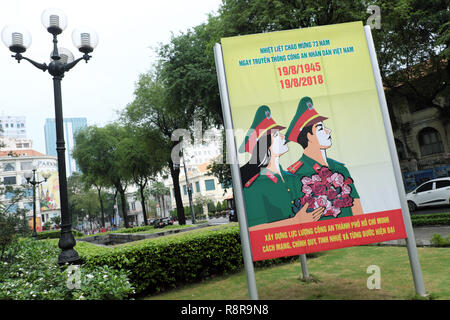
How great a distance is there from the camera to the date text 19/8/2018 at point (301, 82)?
198 inches

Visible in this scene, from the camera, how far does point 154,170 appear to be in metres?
32.3

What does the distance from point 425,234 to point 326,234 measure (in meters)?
8.56

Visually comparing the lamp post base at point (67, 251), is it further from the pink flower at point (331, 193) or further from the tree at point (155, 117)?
the tree at point (155, 117)

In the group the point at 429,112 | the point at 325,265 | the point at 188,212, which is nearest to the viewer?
the point at 325,265

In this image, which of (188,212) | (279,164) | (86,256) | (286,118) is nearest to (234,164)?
(279,164)

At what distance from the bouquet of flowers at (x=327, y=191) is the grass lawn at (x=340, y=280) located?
1.71 m

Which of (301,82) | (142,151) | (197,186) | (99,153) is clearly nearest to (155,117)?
(142,151)

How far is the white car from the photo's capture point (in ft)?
54.1

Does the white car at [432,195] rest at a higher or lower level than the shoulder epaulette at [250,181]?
lower

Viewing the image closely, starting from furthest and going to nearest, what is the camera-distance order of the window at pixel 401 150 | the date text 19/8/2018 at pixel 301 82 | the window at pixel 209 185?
the window at pixel 209 185 → the window at pixel 401 150 → the date text 19/8/2018 at pixel 301 82

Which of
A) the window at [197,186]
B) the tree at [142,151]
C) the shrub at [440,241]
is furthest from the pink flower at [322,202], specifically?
the window at [197,186]
